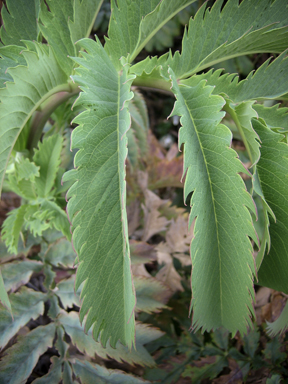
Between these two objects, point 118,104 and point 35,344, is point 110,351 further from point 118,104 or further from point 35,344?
point 118,104

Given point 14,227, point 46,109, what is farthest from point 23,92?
point 14,227

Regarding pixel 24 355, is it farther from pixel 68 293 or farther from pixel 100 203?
pixel 100 203

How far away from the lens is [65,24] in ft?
1.74

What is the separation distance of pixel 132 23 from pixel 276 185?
0.37 m

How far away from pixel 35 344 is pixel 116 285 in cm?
38

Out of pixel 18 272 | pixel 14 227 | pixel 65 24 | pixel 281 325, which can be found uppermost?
pixel 65 24

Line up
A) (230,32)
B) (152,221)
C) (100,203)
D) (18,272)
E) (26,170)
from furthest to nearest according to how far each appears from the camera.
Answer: (152,221)
(18,272)
(26,170)
(230,32)
(100,203)

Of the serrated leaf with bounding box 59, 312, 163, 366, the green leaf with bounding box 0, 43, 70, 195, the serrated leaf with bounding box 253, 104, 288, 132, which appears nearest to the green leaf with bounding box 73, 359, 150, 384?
the serrated leaf with bounding box 59, 312, 163, 366

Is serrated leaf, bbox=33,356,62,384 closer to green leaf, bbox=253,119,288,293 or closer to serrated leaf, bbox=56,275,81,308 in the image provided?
serrated leaf, bbox=56,275,81,308

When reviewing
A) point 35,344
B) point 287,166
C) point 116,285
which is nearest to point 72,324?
point 35,344

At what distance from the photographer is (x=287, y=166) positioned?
1.51 ft

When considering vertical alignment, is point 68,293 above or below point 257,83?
below

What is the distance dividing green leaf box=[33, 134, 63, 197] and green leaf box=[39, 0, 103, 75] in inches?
7.7

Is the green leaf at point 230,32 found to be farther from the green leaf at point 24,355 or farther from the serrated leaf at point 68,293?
the green leaf at point 24,355
